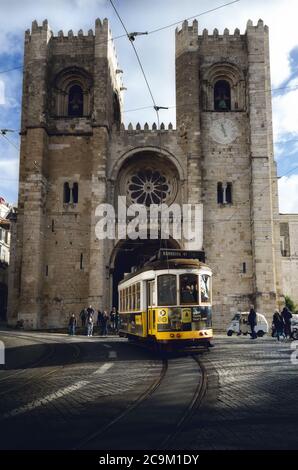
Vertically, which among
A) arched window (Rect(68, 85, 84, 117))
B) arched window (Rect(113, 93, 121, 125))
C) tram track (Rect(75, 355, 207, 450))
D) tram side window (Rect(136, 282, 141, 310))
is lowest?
tram track (Rect(75, 355, 207, 450))

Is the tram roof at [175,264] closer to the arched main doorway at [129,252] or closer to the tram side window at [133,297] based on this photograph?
the tram side window at [133,297]

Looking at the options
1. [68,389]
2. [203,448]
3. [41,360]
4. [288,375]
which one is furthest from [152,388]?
[41,360]

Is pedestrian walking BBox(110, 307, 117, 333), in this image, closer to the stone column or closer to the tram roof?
the stone column

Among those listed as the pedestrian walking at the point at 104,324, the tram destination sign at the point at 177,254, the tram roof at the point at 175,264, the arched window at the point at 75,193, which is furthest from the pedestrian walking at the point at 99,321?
the tram roof at the point at 175,264

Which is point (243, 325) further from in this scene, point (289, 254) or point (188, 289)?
point (289, 254)

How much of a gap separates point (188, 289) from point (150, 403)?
6.09 meters

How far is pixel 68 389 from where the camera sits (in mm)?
7523

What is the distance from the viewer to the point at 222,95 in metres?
28.2

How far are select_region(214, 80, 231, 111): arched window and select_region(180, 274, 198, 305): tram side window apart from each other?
17.7 m

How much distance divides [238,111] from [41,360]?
19977 mm

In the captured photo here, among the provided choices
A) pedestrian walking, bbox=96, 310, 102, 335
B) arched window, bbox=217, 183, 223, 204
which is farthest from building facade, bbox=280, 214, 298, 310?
pedestrian walking, bbox=96, 310, 102, 335

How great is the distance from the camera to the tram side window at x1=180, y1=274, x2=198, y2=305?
12.2 metres

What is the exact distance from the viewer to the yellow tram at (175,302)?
11.9 m
